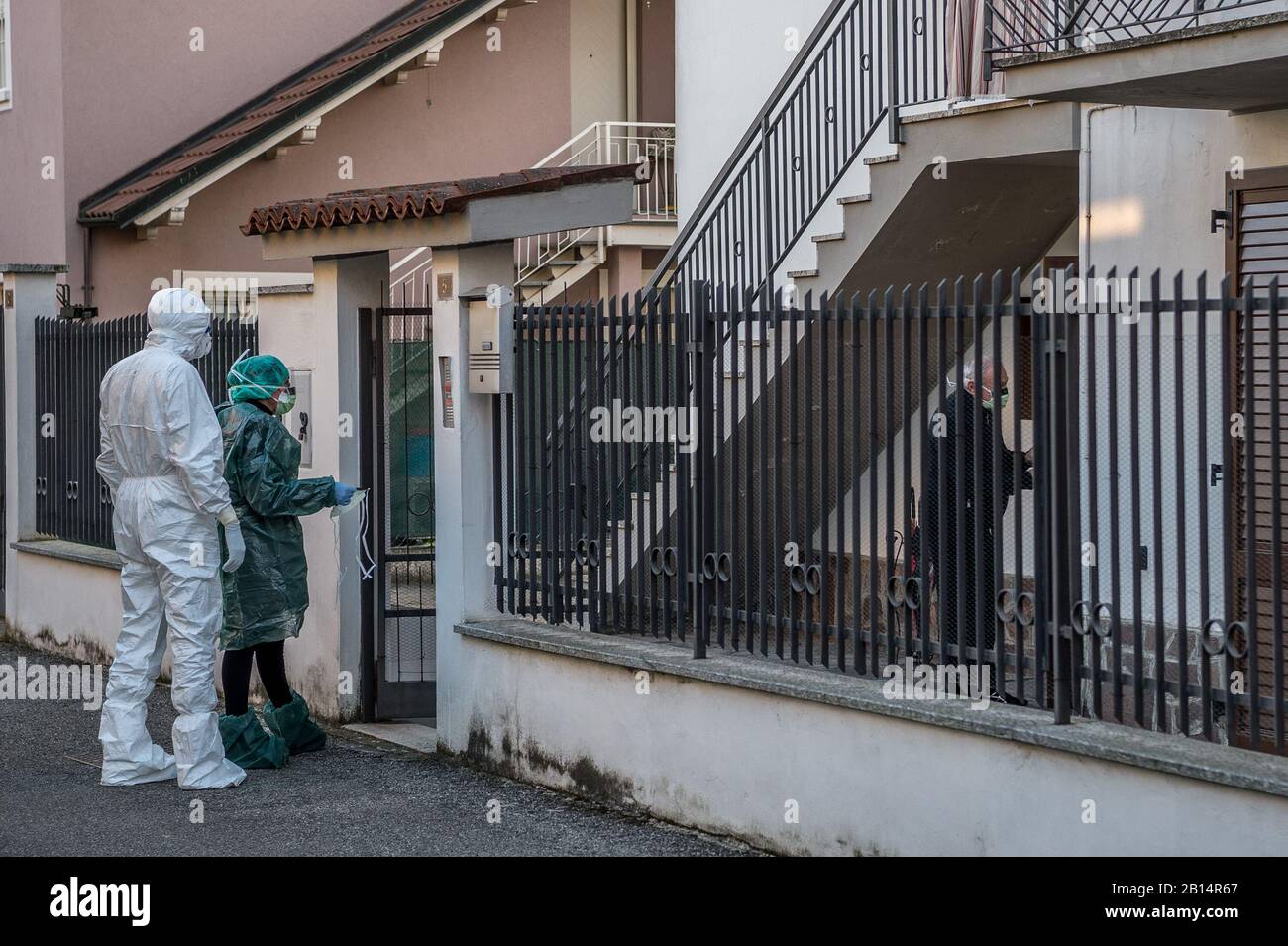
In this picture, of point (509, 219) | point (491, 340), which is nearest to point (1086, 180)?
point (509, 219)

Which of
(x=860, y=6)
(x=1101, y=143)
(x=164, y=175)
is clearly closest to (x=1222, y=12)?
(x=1101, y=143)

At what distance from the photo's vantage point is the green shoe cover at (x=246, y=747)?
8.29 meters

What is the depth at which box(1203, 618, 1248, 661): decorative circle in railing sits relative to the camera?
5441mm

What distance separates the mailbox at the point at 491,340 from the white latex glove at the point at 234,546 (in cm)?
130

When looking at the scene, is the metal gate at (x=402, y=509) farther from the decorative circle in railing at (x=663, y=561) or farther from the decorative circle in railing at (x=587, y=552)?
the decorative circle in railing at (x=663, y=561)


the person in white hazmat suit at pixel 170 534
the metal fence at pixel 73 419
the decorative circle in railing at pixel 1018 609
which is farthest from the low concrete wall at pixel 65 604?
the decorative circle in railing at pixel 1018 609

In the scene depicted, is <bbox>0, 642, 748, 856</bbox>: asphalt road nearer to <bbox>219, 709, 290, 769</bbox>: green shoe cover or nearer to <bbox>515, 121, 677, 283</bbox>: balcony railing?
<bbox>219, 709, 290, 769</bbox>: green shoe cover

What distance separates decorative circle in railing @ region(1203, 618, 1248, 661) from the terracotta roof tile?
380 cm

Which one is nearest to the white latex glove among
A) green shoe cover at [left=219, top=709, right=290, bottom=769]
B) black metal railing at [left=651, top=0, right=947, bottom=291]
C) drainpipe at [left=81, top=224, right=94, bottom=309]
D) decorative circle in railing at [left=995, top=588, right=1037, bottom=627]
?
green shoe cover at [left=219, top=709, right=290, bottom=769]

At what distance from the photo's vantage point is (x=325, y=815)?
24.5 feet

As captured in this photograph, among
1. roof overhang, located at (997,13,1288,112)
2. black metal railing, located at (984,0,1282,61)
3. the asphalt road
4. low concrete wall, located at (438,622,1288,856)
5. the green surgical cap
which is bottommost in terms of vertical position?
the asphalt road

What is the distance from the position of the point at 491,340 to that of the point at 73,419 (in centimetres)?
495

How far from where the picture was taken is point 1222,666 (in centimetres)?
555
